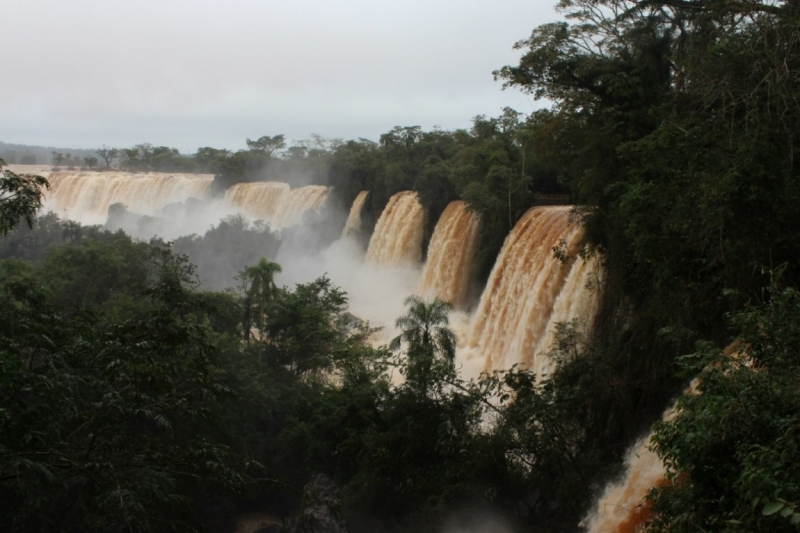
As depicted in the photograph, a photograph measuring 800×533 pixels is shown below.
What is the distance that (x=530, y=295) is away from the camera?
1480cm

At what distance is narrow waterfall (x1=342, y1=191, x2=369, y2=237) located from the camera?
30156 millimetres

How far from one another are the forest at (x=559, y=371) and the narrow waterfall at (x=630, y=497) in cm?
25

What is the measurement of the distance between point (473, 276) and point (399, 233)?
17.8ft

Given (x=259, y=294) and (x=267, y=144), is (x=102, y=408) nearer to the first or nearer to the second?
(x=259, y=294)

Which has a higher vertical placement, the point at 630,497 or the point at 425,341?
the point at 425,341

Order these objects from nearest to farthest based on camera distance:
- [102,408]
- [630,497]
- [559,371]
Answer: [102,408], [630,497], [559,371]

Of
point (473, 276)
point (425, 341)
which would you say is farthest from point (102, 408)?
point (473, 276)

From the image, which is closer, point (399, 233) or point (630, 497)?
point (630, 497)

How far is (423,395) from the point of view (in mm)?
11109

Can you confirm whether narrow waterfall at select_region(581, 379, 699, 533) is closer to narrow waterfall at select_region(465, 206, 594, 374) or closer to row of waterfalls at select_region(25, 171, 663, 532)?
row of waterfalls at select_region(25, 171, 663, 532)

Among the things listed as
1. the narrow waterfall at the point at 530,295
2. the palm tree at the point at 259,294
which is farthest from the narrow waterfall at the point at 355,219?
the narrow waterfall at the point at 530,295

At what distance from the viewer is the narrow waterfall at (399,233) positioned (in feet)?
81.5

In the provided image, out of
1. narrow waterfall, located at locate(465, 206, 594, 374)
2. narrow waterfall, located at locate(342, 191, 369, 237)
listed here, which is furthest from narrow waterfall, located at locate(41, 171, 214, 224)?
narrow waterfall, located at locate(465, 206, 594, 374)

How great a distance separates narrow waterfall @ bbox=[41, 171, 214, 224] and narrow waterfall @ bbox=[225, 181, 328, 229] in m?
4.48
